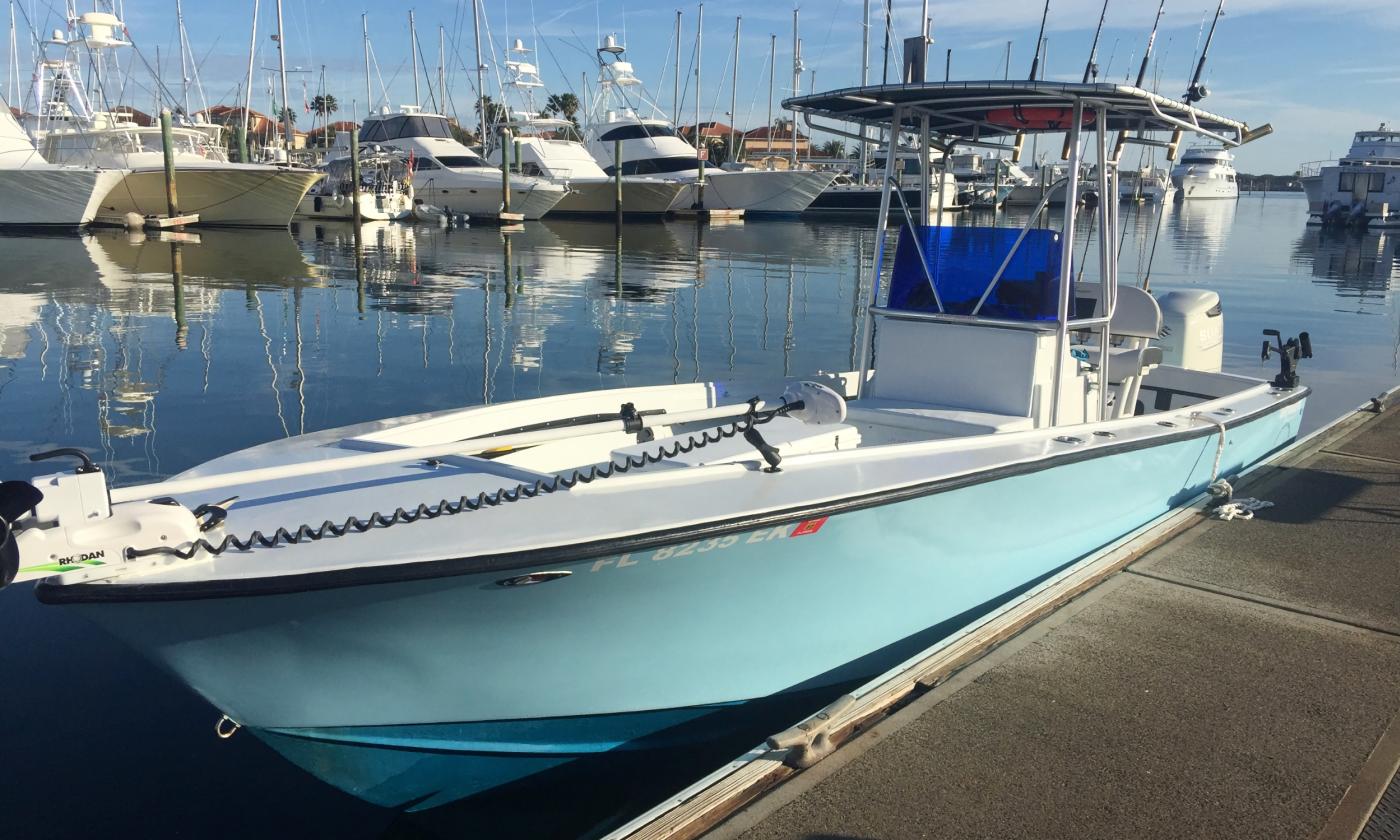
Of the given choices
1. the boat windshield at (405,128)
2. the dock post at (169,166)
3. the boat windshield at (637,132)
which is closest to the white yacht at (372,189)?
the boat windshield at (405,128)

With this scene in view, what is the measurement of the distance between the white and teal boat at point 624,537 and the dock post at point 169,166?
32.5 m

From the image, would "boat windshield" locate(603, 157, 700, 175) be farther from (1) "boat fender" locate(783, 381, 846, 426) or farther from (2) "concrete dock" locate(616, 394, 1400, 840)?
(2) "concrete dock" locate(616, 394, 1400, 840)

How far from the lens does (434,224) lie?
44531 millimetres

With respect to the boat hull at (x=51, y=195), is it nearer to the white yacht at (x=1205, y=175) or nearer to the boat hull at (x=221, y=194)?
the boat hull at (x=221, y=194)

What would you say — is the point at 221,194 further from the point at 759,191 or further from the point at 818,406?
the point at 818,406

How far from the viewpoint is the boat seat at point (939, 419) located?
5559 millimetres

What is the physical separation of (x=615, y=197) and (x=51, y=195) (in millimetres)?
21785

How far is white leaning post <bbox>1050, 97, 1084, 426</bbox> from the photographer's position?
5.59 m

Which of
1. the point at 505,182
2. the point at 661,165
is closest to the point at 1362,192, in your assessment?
the point at 661,165

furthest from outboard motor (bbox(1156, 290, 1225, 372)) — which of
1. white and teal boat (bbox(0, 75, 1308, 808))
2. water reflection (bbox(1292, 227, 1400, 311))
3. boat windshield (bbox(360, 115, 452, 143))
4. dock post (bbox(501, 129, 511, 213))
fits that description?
boat windshield (bbox(360, 115, 452, 143))

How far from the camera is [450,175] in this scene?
148ft

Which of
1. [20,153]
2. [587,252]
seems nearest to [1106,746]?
[587,252]

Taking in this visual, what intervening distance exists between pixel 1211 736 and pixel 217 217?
134 feet

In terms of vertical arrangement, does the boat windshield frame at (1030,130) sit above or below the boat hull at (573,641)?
above
